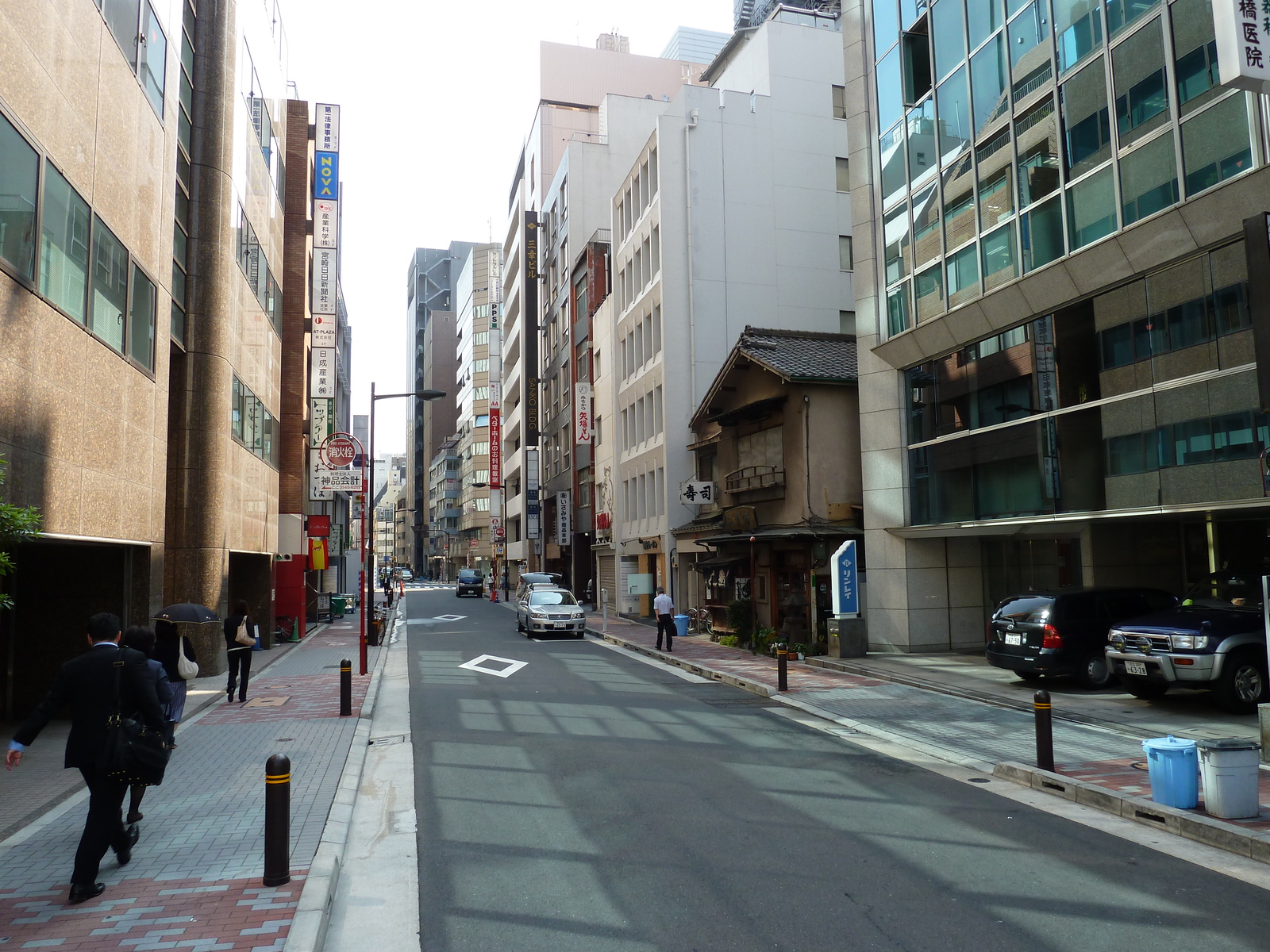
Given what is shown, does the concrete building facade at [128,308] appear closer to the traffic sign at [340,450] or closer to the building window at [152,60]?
the building window at [152,60]

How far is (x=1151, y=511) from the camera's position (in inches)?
589

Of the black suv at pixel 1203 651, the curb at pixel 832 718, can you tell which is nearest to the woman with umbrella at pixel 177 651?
the curb at pixel 832 718

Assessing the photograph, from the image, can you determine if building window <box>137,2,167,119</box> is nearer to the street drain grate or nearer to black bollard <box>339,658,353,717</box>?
black bollard <box>339,658,353,717</box>

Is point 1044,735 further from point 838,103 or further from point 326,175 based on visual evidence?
point 838,103

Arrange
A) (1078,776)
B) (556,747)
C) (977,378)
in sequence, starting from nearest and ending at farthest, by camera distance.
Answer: (1078,776)
(556,747)
(977,378)

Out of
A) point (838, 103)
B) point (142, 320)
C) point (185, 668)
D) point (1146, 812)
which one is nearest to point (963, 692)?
point (1146, 812)

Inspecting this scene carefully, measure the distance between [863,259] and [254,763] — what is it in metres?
18.4

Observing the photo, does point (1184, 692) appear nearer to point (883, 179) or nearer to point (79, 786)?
point (883, 179)

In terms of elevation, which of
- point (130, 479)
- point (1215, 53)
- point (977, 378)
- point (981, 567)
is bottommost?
point (981, 567)

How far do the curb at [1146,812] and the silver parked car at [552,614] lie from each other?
2158 cm

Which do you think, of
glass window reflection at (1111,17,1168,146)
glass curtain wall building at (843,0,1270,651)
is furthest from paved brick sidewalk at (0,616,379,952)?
glass window reflection at (1111,17,1168,146)

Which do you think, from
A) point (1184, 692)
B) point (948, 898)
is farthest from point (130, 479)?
point (1184, 692)

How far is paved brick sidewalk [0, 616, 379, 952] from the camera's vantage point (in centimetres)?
568

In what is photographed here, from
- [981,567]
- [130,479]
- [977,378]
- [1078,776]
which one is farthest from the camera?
[981,567]
